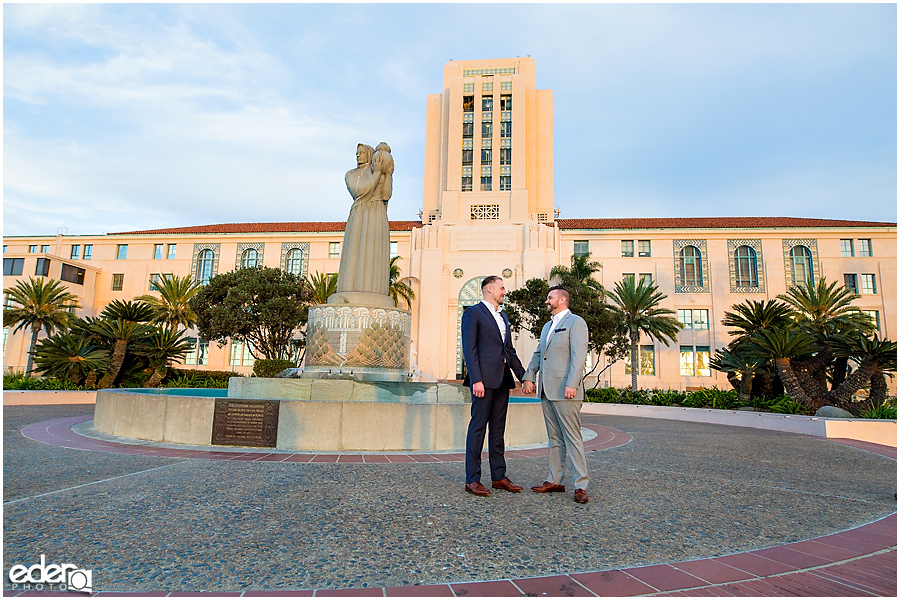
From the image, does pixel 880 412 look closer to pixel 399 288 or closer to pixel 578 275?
pixel 578 275

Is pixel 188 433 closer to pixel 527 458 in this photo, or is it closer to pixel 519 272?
pixel 527 458

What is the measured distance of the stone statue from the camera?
9.03 meters

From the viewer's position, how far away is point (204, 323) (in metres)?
27.2

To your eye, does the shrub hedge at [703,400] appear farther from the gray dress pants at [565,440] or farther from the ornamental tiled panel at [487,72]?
the ornamental tiled panel at [487,72]

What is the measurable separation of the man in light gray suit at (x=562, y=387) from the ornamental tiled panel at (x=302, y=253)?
37.0 metres

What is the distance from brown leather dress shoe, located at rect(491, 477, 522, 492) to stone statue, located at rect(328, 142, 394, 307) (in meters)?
5.04

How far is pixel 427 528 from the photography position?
3156 millimetres

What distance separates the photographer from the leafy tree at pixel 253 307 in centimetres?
2561

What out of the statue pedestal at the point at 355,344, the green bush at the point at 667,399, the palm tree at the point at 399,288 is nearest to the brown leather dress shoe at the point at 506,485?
the statue pedestal at the point at 355,344

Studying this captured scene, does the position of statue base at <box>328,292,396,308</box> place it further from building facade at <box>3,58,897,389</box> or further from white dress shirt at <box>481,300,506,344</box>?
building facade at <box>3,58,897,389</box>

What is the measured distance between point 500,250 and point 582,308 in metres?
11.6

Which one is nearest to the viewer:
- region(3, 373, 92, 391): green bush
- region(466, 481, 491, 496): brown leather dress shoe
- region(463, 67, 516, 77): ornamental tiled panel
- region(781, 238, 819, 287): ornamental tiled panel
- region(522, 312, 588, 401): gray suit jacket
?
region(466, 481, 491, 496): brown leather dress shoe

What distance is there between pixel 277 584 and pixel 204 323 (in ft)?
91.3

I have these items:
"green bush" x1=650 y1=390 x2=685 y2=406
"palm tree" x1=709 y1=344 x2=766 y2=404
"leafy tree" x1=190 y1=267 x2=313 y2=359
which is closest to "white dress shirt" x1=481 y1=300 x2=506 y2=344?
"palm tree" x1=709 y1=344 x2=766 y2=404
